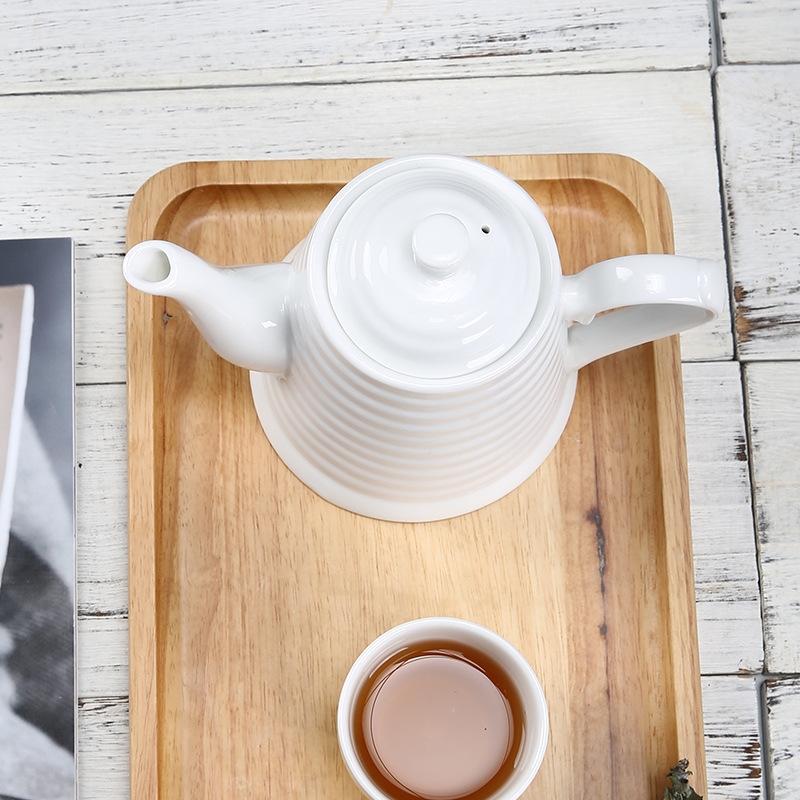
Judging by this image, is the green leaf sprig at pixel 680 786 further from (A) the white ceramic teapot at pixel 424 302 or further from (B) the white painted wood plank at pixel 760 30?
(B) the white painted wood plank at pixel 760 30

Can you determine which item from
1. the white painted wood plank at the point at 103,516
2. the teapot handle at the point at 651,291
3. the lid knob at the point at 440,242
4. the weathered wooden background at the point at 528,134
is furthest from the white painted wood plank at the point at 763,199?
the white painted wood plank at the point at 103,516

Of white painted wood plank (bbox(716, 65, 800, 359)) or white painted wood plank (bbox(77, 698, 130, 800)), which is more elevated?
white painted wood plank (bbox(716, 65, 800, 359))

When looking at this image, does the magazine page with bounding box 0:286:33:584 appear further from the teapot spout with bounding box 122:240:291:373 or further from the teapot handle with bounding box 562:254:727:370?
the teapot handle with bounding box 562:254:727:370

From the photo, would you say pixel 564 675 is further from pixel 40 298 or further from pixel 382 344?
pixel 40 298

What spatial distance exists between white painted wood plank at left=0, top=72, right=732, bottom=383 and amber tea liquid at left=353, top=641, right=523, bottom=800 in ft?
0.89

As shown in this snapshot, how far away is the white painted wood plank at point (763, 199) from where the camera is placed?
0.54 m

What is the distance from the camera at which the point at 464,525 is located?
1.52 feet

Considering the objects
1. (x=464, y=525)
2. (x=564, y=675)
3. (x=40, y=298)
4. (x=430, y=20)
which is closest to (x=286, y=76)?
(x=430, y=20)

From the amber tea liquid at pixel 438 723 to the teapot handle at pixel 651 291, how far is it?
0.62 ft

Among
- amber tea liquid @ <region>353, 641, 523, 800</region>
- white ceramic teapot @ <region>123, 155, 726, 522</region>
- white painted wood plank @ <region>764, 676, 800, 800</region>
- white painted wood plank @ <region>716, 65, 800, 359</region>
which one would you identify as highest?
white painted wood plank @ <region>716, 65, 800, 359</region>

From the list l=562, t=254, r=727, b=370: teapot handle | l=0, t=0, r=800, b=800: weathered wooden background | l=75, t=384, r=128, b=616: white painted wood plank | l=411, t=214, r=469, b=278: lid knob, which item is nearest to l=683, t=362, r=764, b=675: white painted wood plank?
l=0, t=0, r=800, b=800: weathered wooden background

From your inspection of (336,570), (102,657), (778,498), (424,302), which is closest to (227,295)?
(424,302)

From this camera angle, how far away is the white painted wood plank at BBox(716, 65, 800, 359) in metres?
0.54

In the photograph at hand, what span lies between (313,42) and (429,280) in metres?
0.31
